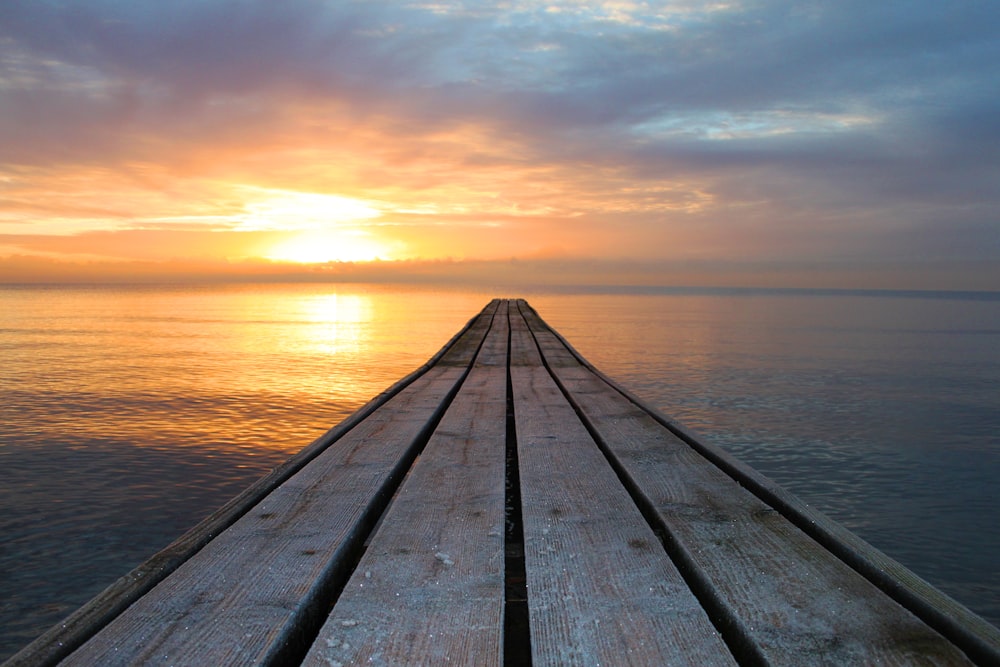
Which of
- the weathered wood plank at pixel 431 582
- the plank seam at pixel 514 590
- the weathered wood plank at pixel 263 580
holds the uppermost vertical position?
the weathered wood plank at pixel 431 582

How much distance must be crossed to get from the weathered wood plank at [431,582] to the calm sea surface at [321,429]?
3.70 metres

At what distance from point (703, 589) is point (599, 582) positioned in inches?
12.6

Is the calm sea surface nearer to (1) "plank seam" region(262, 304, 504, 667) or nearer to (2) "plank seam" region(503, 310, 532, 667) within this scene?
(1) "plank seam" region(262, 304, 504, 667)

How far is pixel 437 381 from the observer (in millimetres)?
6934

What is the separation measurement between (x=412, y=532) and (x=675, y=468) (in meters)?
1.55

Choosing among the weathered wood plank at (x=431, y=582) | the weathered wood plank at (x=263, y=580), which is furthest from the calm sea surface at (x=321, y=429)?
the weathered wood plank at (x=431, y=582)

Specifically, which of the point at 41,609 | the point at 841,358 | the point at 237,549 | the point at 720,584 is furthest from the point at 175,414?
the point at 841,358

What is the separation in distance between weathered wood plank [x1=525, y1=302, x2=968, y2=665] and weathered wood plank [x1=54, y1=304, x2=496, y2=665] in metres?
1.17

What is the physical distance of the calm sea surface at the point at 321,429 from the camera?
642cm

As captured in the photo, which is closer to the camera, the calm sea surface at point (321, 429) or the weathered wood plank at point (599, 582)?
the weathered wood plank at point (599, 582)

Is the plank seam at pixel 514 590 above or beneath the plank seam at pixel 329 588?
beneath

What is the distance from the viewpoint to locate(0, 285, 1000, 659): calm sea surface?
21.1ft

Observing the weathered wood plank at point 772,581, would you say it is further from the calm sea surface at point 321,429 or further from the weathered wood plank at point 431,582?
the calm sea surface at point 321,429

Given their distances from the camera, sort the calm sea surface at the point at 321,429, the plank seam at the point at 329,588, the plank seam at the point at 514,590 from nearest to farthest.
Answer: the plank seam at the point at 329,588 → the plank seam at the point at 514,590 → the calm sea surface at the point at 321,429
